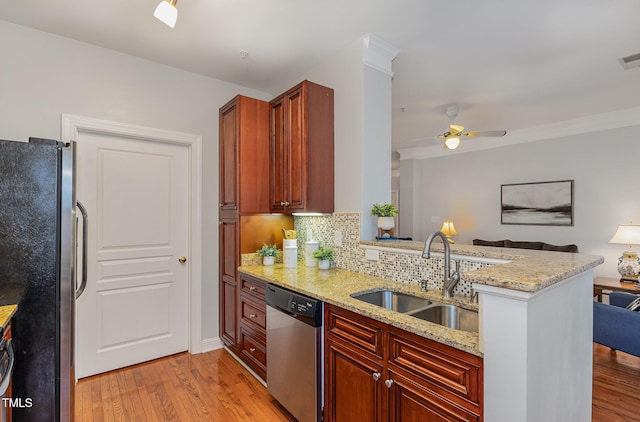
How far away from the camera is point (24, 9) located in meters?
2.16

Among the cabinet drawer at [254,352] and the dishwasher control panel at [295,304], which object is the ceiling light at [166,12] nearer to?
the dishwasher control panel at [295,304]

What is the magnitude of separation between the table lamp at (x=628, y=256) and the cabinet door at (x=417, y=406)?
4099 millimetres

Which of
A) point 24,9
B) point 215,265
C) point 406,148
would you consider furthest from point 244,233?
point 406,148

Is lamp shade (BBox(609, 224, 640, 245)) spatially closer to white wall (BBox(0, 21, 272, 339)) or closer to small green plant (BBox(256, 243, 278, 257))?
small green plant (BBox(256, 243, 278, 257))

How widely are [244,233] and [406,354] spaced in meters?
1.87

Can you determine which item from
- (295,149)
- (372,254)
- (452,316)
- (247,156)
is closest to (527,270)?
(452,316)

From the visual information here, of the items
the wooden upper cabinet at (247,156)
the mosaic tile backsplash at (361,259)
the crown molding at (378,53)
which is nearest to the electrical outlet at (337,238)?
the mosaic tile backsplash at (361,259)

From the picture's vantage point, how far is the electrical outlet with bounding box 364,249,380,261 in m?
2.37

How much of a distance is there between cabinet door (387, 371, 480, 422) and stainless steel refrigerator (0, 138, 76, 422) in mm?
1603

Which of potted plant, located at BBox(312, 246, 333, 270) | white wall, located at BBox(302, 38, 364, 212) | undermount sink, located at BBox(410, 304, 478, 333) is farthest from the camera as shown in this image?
potted plant, located at BBox(312, 246, 333, 270)

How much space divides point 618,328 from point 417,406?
2.34m

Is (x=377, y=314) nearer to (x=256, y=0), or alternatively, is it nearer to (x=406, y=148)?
(x=256, y=0)

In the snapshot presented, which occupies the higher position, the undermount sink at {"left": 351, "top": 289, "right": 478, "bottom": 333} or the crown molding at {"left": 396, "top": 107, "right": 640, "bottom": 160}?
the crown molding at {"left": 396, "top": 107, "right": 640, "bottom": 160}

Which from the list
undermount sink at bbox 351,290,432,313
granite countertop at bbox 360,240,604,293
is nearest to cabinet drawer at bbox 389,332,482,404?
granite countertop at bbox 360,240,604,293
